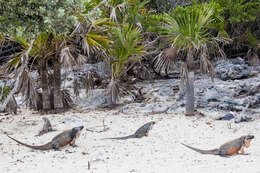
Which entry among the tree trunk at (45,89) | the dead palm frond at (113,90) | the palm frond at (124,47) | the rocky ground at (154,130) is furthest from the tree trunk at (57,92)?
the palm frond at (124,47)

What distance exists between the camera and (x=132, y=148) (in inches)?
189

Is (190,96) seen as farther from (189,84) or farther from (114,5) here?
(114,5)

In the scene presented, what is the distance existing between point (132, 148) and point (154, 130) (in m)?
1.54

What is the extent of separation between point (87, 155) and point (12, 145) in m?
1.59

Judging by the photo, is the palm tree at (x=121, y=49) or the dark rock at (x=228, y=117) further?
the palm tree at (x=121, y=49)

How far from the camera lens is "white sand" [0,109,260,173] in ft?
12.2

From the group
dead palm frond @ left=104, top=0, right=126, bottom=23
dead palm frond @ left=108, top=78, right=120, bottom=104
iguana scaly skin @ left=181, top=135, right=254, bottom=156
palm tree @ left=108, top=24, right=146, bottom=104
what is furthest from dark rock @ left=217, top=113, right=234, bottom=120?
dead palm frond @ left=104, top=0, right=126, bottom=23

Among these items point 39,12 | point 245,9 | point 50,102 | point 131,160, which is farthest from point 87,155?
point 245,9

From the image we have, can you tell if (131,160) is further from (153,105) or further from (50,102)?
(50,102)

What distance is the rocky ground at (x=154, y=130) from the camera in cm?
383

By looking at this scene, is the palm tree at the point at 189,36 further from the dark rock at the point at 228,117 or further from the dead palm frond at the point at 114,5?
the dead palm frond at the point at 114,5

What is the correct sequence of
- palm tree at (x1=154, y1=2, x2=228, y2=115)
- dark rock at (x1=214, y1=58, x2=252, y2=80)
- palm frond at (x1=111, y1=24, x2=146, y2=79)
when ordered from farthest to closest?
dark rock at (x1=214, y1=58, x2=252, y2=80)
palm frond at (x1=111, y1=24, x2=146, y2=79)
palm tree at (x1=154, y1=2, x2=228, y2=115)

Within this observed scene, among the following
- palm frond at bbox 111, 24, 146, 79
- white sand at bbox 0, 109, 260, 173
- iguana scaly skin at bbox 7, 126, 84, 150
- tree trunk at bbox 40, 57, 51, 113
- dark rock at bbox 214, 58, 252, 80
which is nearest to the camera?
white sand at bbox 0, 109, 260, 173

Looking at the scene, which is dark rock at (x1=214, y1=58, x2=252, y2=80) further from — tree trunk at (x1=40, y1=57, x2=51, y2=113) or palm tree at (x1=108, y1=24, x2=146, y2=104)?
tree trunk at (x1=40, y1=57, x2=51, y2=113)
